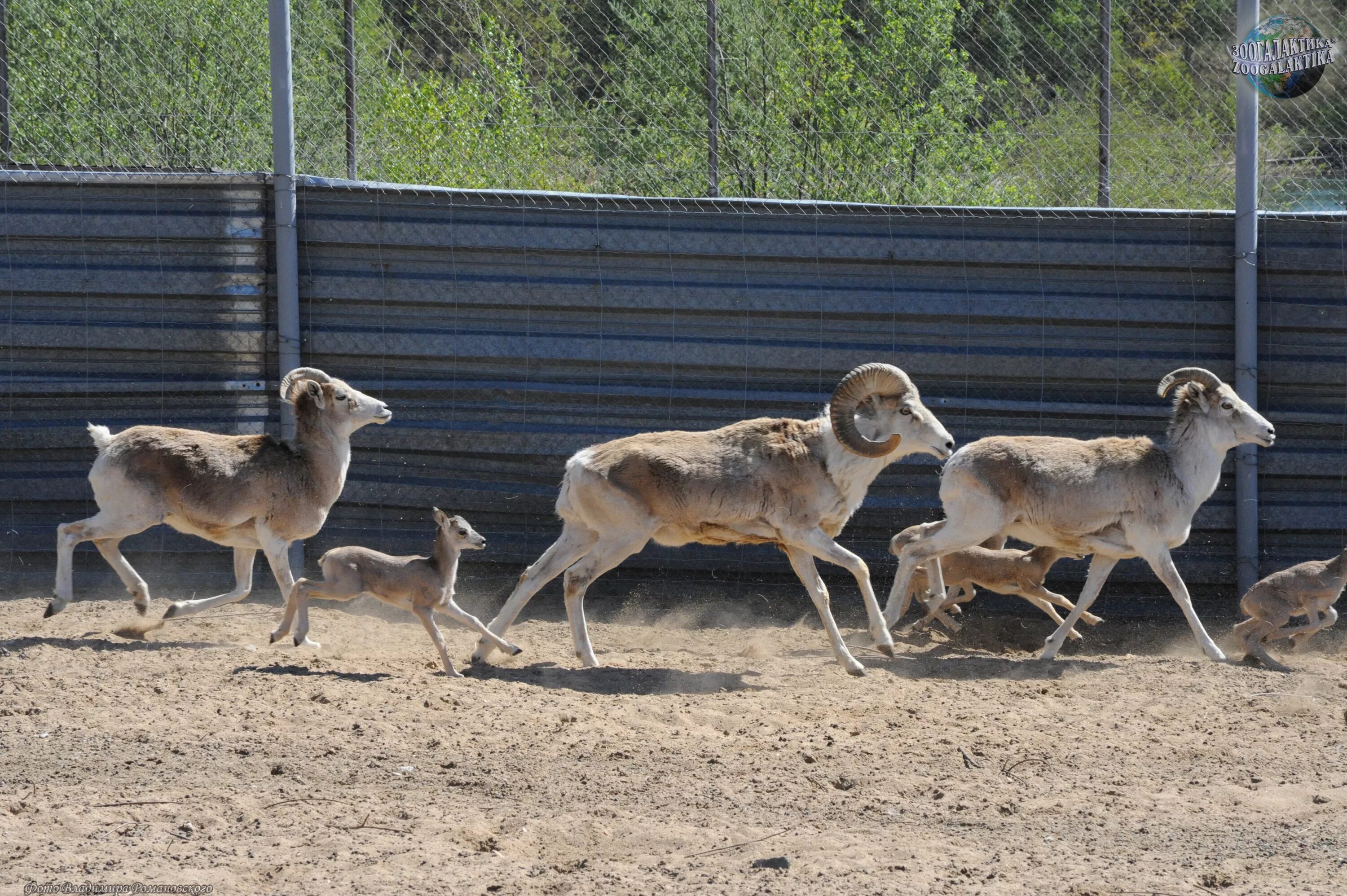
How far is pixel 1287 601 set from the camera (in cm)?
914

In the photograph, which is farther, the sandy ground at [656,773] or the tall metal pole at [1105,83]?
the tall metal pole at [1105,83]

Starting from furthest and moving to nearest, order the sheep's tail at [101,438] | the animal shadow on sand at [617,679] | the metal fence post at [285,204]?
the metal fence post at [285,204], the sheep's tail at [101,438], the animal shadow on sand at [617,679]

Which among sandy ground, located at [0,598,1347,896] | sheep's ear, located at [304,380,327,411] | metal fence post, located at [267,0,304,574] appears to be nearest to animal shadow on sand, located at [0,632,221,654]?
sandy ground, located at [0,598,1347,896]

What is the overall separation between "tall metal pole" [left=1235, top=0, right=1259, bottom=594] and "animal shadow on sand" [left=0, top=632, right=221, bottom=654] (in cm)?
783

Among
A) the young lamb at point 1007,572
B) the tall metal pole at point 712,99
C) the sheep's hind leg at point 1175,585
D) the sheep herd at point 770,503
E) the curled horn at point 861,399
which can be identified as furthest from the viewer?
the tall metal pole at point 712,99

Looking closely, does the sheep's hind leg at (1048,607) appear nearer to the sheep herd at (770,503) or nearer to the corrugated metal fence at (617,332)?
the sheep herd at (770,503)

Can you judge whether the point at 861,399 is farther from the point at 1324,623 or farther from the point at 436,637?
the point at 1324,623

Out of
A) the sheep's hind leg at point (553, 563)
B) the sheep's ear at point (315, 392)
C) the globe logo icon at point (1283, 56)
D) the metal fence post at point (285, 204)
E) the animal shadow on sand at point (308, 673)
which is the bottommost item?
the animal shadow on sand at point (308, 673)

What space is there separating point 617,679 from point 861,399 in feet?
8.32

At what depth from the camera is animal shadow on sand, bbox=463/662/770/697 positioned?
8.29 meters

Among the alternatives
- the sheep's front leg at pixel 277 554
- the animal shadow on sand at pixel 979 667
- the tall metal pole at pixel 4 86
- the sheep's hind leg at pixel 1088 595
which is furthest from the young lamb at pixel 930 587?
the tall metal pole at pixel 4 86

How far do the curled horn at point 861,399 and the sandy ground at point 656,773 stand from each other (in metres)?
1.48

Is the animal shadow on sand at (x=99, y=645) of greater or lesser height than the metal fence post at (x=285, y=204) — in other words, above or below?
below

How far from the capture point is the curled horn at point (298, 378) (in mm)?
9758
